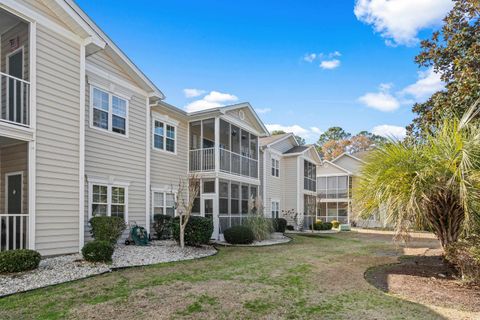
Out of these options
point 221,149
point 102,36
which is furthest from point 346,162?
point 102,36

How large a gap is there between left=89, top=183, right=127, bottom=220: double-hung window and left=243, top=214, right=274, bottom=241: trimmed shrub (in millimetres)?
6161

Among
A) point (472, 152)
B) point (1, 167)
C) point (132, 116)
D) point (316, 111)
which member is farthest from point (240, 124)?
point (472, 152)

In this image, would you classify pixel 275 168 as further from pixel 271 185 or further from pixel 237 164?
pixel 237 164

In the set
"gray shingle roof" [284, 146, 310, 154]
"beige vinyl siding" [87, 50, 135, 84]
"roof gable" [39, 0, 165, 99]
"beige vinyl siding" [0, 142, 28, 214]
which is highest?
"roof gable" [39, 0, 165, 99]

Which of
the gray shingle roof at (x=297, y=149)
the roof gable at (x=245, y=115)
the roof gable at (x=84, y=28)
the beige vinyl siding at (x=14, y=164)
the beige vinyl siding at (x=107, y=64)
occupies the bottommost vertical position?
the beige vinyl siding at (x=14, y=164)

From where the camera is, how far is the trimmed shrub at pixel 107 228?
1052cm

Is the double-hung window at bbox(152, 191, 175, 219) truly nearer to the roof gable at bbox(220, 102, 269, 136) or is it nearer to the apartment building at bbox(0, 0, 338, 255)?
the apartment building at bbox(0, 0, 338, 255)

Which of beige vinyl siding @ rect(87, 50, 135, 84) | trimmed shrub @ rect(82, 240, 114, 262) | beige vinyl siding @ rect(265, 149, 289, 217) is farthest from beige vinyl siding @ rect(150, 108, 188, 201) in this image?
beige vinyl siding @ rect(265, 149, 289, 217)

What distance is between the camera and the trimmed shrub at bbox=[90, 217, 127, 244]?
10523 millimetres

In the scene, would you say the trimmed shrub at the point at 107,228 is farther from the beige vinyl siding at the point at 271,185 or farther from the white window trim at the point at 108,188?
the beige vinyl siding at the point at 271,185

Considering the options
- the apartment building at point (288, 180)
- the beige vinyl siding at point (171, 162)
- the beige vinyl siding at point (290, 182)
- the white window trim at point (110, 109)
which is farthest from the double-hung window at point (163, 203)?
the beige vinyl siding at point (290, 182)

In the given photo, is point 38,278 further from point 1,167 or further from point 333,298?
point 333,298

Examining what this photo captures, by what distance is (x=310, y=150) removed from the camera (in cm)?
2927

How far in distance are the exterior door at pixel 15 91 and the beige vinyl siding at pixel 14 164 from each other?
2.67 feet
